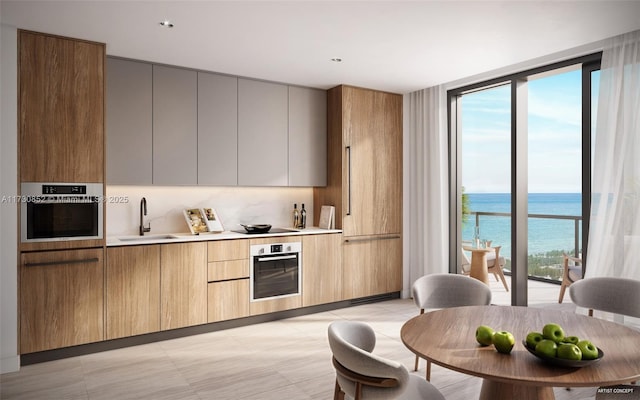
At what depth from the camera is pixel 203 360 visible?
3.44 metres

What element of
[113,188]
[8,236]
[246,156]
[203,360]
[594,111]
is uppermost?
[594,111]

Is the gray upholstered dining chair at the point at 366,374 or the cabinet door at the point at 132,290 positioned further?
the cabinet door at the point at 132,290

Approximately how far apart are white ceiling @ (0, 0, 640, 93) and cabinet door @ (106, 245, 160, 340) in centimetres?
183

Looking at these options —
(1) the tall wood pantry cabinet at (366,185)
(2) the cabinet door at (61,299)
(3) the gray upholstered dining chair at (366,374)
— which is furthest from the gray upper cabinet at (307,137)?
(3) the gray upholstered dining chair at (366,374)

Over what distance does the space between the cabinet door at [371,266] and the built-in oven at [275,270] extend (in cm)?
67

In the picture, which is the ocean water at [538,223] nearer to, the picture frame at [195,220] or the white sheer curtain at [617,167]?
the white sheer curtain at [617,167]

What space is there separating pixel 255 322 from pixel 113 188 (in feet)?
6.55

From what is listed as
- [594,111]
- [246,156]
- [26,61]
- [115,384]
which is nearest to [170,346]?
[115,384]

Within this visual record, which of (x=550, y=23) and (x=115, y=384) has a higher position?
(x=550, y=23)

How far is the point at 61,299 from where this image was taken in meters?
3.36

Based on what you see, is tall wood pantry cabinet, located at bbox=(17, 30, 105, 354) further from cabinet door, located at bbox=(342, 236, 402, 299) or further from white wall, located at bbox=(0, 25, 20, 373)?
cabinet door, located at bbox=(342, 236, 402, 299)

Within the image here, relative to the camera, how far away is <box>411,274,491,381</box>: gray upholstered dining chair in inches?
114

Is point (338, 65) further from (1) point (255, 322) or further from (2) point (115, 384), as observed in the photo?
(2) point (115, 384)

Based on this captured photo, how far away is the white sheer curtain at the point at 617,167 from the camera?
3.40 m
